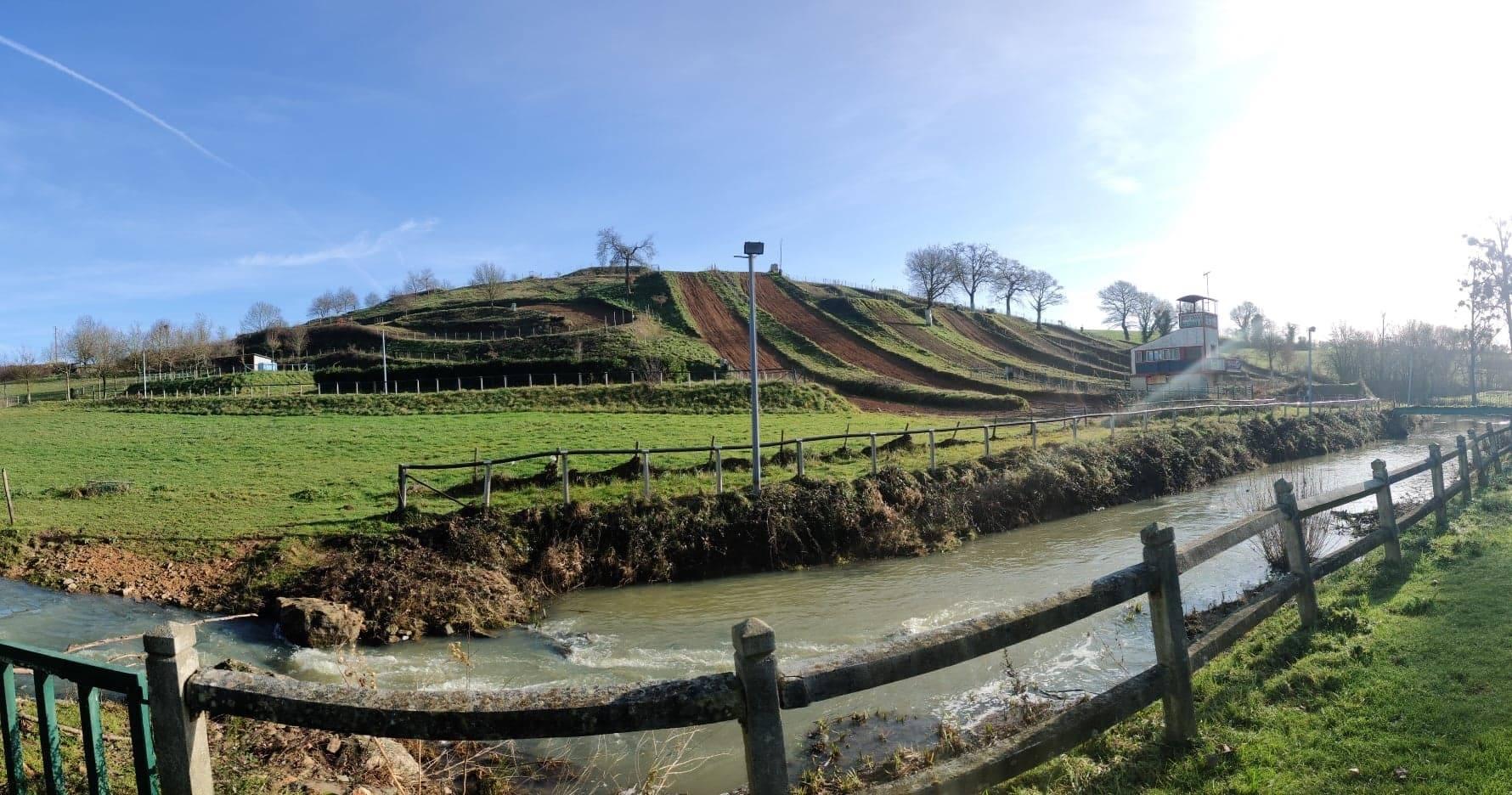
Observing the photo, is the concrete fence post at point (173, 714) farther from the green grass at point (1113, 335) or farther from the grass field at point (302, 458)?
the green grass at point (1113, 335)

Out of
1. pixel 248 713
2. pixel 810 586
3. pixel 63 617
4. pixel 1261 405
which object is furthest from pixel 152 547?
pixel 1261 405

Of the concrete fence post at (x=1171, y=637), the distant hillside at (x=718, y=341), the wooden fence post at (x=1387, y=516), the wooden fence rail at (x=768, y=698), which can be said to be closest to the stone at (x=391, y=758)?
the wooden fence rail at (x=768, y=698)

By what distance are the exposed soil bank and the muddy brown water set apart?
548mm

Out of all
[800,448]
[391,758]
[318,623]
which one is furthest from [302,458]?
[391,758]

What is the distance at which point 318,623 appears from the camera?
39.0ft

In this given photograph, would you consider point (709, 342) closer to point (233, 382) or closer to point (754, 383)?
point (233, 382)

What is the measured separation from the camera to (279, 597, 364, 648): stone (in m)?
11.8

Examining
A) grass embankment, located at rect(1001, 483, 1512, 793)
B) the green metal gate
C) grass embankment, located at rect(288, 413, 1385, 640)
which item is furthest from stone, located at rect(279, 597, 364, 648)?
grass embankment, located at rect(1001, 483, 1512, 793)

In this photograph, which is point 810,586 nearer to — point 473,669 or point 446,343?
point 473,669

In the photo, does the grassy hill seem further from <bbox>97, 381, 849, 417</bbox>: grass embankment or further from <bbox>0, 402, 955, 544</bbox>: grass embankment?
<bbox>0, 402, 955, 544</bbox>: grass embankment

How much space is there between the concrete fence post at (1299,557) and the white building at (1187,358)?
59.3 m

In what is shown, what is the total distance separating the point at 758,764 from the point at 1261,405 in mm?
43917

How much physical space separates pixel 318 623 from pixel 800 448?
10909 millimetres

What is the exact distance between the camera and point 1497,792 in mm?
3664
